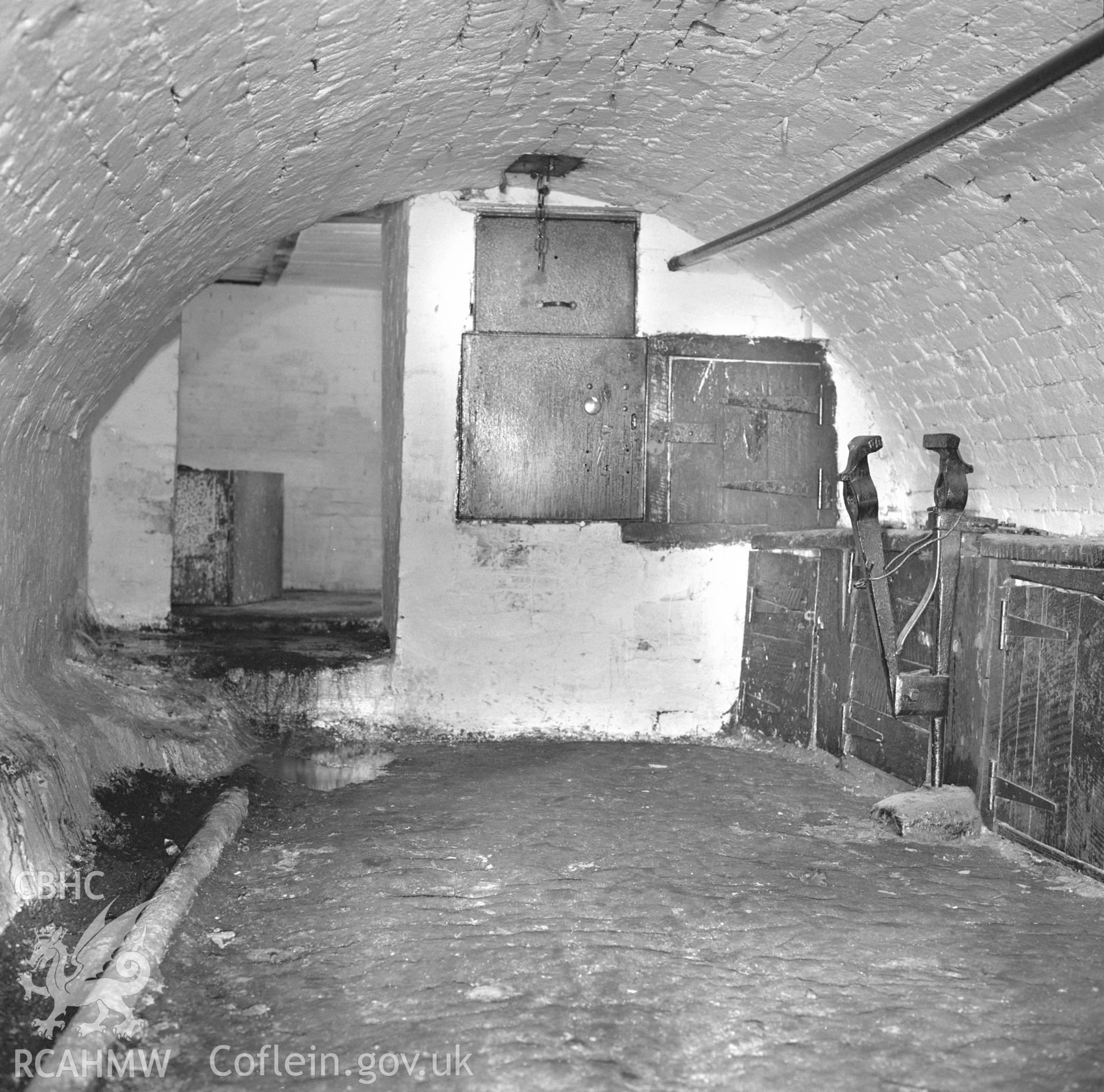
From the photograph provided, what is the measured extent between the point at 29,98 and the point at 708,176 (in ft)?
10.8

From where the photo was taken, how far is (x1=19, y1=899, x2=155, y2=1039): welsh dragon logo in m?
2.49

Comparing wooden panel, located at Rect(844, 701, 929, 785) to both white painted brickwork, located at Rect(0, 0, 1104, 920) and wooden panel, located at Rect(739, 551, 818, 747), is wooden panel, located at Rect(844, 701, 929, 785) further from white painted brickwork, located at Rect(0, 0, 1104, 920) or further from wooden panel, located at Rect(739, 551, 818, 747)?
white painted brickwork, located at Rect(0, 0, 1104, 920)

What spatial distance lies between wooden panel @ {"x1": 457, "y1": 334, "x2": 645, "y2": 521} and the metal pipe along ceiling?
0.95 m

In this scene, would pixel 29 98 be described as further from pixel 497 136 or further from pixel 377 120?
pixel 497 136

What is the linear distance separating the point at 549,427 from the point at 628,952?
331 centimetres

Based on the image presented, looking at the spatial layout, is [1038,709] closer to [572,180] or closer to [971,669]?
[971,669]

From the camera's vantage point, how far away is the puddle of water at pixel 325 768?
4926 millimetres

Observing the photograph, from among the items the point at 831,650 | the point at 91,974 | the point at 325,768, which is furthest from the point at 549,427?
the point at 91,974

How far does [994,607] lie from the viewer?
4000 millimetres

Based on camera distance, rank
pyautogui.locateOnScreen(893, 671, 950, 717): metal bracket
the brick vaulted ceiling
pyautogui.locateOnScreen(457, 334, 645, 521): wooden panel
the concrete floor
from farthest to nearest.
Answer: pyautogui.locateOnScreen(457, 334, 645, 521): wooden panel
pyautogui.locateOnScreen(893, 671, 950, 717): metal bracket
the brick vaulted ceiling
the concrete floor

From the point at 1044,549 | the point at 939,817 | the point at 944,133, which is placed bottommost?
the point at 939,817

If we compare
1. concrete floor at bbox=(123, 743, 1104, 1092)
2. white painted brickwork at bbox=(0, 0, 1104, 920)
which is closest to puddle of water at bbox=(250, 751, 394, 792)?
concrete floor at bbox=(123, 743, 1104, 1092)

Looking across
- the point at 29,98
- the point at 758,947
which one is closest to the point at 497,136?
the point at 29,98

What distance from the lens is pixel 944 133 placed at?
3.29 meters
